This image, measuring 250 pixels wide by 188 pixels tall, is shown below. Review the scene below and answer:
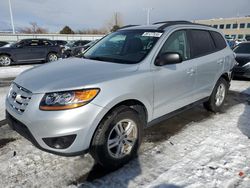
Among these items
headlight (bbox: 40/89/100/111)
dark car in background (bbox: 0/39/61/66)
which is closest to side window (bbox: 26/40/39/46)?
dark car in background (bbox: 0/39/61/66)

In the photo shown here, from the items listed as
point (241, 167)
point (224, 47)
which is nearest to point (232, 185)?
point (241, 167)

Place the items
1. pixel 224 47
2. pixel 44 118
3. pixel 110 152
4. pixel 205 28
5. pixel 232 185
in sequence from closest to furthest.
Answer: pixel 44 118 < pixel 232 185 < pixel 110 152 < pixel 205 28 < pixel 224 47

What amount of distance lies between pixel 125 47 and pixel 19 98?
1.77 meters

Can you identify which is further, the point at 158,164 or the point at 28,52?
the point at 28,52

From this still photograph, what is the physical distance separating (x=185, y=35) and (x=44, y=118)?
106 inches

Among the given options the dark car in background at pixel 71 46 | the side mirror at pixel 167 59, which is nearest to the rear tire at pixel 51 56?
the dark car in background at pixel 71 46

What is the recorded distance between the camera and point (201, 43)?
418 centimetres

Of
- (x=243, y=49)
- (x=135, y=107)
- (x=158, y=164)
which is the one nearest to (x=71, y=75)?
(x=135, y=107)

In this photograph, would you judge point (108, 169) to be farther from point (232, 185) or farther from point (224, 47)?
point (224, 47)

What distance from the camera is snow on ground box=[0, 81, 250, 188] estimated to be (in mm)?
2604

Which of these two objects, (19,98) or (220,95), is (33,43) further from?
(19,98)

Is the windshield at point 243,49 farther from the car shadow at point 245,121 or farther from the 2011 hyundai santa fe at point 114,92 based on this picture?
the 2011 hyundai santa fe at point 114,92

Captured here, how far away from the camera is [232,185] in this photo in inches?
99.4

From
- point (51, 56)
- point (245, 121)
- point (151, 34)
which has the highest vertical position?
point (151, 34)
